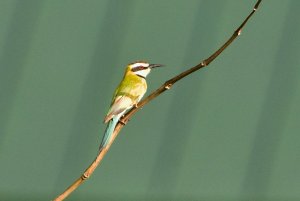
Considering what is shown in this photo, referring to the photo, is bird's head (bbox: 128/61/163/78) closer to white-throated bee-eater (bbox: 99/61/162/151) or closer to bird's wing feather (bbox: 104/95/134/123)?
white-throated bee-eater (bbox: 99/61/162/151)

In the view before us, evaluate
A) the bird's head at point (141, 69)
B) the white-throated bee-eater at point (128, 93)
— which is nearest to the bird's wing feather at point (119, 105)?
the white-throated bee-eater at point (128, 93)

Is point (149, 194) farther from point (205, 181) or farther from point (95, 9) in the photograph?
point (95, 9)

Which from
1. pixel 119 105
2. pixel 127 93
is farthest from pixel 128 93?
pixel 119 105

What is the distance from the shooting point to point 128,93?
2.29 meters

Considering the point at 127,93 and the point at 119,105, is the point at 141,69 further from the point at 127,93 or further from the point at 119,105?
the point at 119,105

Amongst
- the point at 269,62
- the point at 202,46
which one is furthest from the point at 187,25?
the point at 269,62

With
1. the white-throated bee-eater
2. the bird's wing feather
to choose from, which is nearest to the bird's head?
the white-throated bee-eater

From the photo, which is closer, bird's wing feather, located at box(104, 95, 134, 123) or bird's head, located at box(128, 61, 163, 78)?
bird's wing feather, located at box(104, 95, 134, 123)

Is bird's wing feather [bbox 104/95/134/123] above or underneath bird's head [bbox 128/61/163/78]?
underneath

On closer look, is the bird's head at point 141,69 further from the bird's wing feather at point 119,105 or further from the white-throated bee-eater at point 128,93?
the bird's wing feather at point 119,105

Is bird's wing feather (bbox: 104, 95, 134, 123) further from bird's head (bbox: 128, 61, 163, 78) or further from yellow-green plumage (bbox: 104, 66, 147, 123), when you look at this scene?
bird's head (bbox: 128, 61, 163, 78)

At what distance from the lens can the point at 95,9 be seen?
3.30 meters

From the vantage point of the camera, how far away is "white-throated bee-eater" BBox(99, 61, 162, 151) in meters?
2.01

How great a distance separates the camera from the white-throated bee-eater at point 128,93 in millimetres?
2010
